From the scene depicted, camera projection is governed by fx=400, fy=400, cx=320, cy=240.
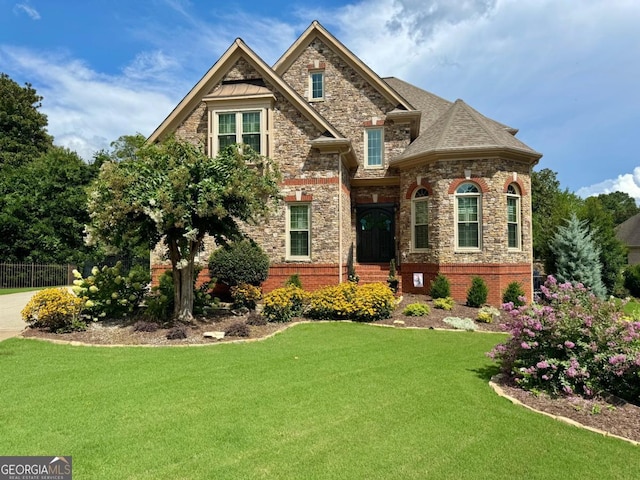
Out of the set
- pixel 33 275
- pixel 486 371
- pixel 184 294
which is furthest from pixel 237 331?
pixel 33 275

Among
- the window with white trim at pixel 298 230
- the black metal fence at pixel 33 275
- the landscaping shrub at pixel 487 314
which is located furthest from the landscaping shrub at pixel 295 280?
the black metal fence at pixel 33 275

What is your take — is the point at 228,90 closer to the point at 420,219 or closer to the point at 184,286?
the point at 184,286

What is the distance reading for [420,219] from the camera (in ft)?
51.2

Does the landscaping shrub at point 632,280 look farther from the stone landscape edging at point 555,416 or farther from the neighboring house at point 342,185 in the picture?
the stone landscape edging at point 555,416

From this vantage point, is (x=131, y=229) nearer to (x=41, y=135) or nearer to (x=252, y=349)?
(x=252, y=349)

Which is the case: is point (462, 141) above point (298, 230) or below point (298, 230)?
above

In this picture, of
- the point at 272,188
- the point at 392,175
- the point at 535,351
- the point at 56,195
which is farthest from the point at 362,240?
the point at 56,195

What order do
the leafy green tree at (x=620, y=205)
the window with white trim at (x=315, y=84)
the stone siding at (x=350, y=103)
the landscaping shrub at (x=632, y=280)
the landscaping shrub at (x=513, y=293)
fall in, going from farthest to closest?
1. the leafy green tree at (x=620, y=205)
2. the landscaping shrub at (x=632, y=280)
3. the window with white trim at (x=315, y=84)
4. the stone siding at (x=350, y=103)
5. the landscaping shrub at (x=513, y=293)

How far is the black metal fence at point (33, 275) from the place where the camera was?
21484 mm

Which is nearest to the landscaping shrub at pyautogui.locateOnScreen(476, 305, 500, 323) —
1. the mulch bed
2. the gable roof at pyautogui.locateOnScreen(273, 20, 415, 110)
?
the mulch bed

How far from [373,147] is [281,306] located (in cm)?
953

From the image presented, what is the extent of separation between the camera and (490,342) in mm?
9445

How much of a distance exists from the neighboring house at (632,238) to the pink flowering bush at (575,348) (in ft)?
117

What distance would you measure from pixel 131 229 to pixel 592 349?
9693mm
